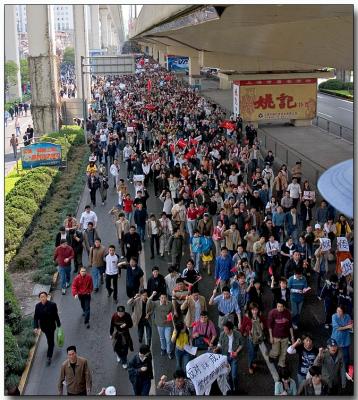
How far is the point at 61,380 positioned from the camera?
8125mm

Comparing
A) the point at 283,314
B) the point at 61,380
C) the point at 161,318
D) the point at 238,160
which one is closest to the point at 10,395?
the point at 61,380

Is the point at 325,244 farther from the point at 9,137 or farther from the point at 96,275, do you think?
Result: the point at 9,137

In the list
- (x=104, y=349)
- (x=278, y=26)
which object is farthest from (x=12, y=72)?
(x=104, y=349)

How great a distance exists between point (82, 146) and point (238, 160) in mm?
12623

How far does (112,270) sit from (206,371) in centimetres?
446

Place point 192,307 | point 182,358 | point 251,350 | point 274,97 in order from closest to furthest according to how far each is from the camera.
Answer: point 182,358 → point 251,350 → point 192,307 → point 274,97

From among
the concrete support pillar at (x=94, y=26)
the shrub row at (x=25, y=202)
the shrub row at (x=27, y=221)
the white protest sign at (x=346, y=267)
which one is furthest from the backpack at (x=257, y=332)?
the concrete support pillar at (x=94, y=26)

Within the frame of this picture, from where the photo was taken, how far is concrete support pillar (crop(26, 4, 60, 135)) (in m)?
31.7

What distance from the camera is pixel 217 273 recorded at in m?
11.4

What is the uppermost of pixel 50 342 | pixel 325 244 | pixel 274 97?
pixel 274 97

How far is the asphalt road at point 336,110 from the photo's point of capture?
4063 cm

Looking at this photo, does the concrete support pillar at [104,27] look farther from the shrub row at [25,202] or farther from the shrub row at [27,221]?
the shrub row at [25,202]

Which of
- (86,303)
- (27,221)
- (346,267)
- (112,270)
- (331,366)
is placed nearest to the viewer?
(331,366)

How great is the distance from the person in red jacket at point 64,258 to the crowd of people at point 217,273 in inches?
0.9
